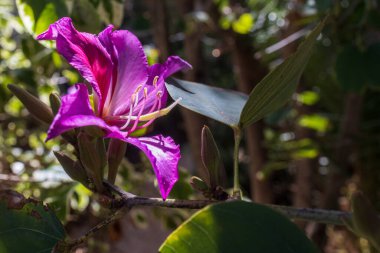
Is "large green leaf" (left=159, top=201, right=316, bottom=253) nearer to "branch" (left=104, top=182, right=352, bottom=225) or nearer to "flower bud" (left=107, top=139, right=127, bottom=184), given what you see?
"branch" (left=104, top=182, right=352, bottom=225)

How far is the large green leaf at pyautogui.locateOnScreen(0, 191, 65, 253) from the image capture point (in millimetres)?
546

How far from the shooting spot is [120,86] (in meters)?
0.72

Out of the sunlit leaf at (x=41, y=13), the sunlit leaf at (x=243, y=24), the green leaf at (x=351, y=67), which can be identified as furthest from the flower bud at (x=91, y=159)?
the sunlit leaf at (x=243, y=24)

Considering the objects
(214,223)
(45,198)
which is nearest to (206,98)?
(214,223)

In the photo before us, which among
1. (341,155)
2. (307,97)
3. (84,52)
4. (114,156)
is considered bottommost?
(341,155)

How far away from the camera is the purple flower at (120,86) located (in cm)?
59

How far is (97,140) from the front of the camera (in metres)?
0.63

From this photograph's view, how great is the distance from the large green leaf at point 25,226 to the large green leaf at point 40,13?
1.11 feet

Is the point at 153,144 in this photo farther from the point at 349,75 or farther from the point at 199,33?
the point at 199,33

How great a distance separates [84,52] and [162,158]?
0.55ft

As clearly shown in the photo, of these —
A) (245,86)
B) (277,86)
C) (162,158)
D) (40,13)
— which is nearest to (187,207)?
(162,158)

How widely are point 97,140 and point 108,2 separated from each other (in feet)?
Result: 1.39

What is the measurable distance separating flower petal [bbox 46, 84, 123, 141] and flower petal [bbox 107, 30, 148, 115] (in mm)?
145

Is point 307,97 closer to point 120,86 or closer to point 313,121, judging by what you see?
point 313,121
